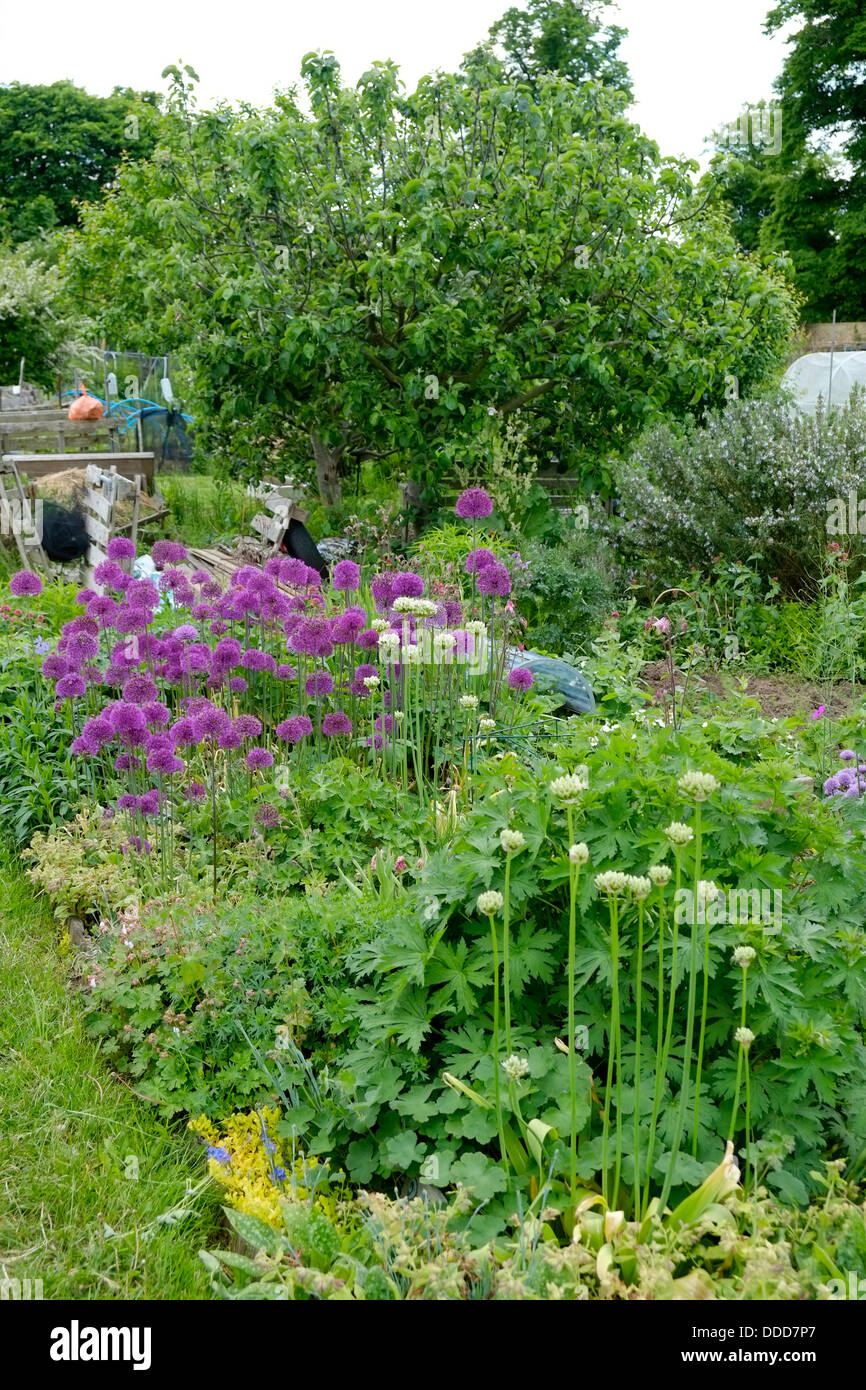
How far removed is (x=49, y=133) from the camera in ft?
129

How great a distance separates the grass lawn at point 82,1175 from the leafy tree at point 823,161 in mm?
25176

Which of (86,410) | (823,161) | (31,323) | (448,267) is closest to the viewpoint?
(448,267)

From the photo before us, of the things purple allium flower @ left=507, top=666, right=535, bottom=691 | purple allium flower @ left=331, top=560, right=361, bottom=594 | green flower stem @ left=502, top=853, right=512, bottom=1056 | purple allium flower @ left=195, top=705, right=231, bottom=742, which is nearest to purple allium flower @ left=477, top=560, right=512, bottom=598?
purple allium flower @ left=507, top=666, right=535, bottom=691

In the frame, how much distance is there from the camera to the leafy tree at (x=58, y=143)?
38562 millimetres

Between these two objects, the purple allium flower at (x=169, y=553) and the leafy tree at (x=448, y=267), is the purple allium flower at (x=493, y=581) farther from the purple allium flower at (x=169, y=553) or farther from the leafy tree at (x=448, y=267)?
the leafy tree at (x=448, y=267)

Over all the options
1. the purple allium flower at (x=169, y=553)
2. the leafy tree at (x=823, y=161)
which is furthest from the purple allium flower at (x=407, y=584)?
the leafy tree at (x=823, y=161)

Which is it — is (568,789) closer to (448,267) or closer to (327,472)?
(448,267)

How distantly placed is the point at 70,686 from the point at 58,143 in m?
41.8

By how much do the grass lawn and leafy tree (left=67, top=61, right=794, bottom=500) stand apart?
488 centimetres

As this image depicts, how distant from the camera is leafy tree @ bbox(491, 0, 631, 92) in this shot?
1050 inches

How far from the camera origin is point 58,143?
38469 mm

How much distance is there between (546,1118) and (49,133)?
4543cm

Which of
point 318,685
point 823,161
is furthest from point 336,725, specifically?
point 823,161
